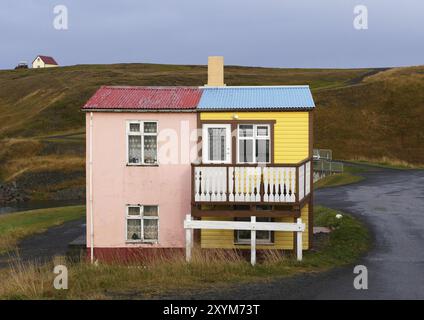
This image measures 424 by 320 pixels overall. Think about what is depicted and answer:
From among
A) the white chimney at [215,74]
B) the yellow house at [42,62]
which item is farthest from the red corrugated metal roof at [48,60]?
the white chimney at [215,74]

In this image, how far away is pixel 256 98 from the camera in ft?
68.3

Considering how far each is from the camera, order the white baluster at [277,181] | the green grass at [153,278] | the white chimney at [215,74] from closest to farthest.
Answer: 1. the green grass at [153,278]
2. the white baluster at [277,181]
3. the white chimney at [215,74]

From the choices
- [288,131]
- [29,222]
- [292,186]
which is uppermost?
[288,131]

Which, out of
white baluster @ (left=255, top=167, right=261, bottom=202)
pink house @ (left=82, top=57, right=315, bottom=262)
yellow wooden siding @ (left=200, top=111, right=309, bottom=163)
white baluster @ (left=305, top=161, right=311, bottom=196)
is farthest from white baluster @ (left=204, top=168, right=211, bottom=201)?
white baluster @ (left=305, top=161, right=311, bottom=196)

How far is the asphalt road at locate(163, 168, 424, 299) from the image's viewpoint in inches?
524

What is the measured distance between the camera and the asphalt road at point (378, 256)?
1332cm

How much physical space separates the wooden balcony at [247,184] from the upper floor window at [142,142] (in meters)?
2.32

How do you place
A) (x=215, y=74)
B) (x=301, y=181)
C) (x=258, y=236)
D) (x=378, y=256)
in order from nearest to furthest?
(x=378, y=256), (x=301, y=181), (x=258, y=236), (x=215, y=74)

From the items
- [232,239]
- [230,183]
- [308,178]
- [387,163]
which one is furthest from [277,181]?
[387,163]

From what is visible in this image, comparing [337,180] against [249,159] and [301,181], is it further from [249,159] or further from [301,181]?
[301,181]

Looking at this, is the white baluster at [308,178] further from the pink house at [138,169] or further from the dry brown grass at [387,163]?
the dry brown grass at [387,163]

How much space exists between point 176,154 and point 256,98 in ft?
10.7

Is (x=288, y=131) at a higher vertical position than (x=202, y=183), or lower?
higher

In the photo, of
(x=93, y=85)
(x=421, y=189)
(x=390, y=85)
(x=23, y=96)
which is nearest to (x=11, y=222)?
(x=421, y=189)
